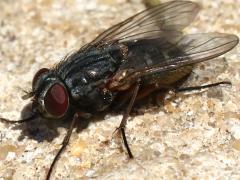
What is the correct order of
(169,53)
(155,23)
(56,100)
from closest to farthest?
(56,100), (169,53), (155,23)

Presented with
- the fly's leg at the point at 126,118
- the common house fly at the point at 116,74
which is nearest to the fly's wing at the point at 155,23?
the common house fly at the point at 116,74

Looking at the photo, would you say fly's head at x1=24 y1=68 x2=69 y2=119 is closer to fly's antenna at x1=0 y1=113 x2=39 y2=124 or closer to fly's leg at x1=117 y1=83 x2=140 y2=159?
fly's antenna at x1=0 y1=113 x2=39 y2=124

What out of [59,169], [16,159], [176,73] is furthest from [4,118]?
[176,73]

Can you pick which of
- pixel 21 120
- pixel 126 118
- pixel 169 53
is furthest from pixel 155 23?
pixel 21 120

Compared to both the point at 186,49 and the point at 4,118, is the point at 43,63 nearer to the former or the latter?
the point at 4,118

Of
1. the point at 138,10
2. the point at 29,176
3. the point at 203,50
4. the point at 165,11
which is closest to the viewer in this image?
the point at 29,176

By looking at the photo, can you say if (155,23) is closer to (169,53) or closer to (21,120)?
(169,53)

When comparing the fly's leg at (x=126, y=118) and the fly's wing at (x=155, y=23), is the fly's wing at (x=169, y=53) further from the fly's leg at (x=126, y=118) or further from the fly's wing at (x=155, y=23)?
the fly's wing at (x=155, y=23)
